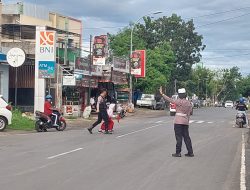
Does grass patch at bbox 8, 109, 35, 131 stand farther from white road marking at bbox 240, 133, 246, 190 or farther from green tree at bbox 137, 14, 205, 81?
green tree at bbox 137, 14, 205, 81

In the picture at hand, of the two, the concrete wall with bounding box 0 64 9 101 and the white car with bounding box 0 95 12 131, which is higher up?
the concrete wall with bounding box 0 64 9 101

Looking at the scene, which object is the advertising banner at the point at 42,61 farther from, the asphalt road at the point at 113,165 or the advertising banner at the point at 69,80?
the asphalt road at the point at 113,165

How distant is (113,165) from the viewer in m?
11.8

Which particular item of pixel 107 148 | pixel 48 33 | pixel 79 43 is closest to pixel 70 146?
pixel 107 148

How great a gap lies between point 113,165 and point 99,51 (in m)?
30.6

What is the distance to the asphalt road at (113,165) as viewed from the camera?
9367 millimetres

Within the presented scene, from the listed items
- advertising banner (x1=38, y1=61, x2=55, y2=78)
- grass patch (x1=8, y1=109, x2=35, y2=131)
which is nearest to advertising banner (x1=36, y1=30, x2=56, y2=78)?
advertising banner (x1=38, y1=61, x2=55, y2=78)

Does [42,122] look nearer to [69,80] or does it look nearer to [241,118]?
[241,118]

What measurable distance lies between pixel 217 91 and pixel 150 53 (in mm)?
73436

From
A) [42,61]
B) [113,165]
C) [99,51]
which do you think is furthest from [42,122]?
[99,51]

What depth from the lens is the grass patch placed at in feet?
78.8

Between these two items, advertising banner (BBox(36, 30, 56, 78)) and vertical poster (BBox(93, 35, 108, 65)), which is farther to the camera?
vertical poster (BBox(93, 35, 108, 65))

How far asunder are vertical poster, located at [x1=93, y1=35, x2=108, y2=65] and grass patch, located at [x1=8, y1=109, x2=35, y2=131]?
15.7 m

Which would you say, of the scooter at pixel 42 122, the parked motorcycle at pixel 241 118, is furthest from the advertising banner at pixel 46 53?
the parked motorcycle at pixel 241 118
